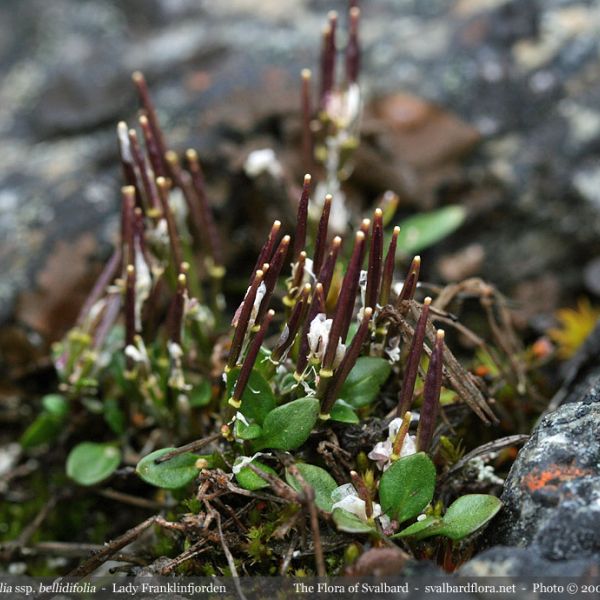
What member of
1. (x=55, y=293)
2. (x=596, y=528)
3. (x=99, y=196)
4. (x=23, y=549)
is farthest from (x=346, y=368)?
(x=99, y=196)

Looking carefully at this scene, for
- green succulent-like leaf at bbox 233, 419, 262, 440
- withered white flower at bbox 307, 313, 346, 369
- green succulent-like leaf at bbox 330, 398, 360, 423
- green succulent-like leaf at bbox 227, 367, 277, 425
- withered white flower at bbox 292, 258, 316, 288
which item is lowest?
green succulent-like leaf at bbox 330, 398, 360, 423

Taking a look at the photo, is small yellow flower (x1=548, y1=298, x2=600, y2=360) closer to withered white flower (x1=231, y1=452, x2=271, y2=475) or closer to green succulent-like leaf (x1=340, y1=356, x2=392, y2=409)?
green succulent-like leaf (x1=340, y1=356, x2=392, y2=409)

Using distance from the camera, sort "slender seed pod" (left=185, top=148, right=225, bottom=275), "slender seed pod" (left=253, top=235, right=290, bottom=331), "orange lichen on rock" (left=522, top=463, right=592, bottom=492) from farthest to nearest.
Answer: "slender seed pod" (left=185, top=148, right=225, bottom=275) < "slender seed pod" (left=253, top=235, right=290, bottom=331) < "orange lichen on rock" (left=522, top=463, right=592, bottom=492)

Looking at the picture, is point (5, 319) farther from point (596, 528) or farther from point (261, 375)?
point (596, 528)

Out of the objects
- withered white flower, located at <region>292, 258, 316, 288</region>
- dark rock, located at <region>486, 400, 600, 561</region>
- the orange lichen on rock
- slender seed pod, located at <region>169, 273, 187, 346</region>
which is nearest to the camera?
dark rock, located at <region>486, 400, 600, 561</region>

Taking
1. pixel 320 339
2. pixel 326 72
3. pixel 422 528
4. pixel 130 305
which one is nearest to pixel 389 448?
pixel 422 528

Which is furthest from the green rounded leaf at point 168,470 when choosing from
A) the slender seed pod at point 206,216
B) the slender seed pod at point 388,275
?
the slender seed pod at point 206,216

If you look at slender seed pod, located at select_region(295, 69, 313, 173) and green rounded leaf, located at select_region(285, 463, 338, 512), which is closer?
green rounded leaf, located at select_region(285, 463, 338, 512)

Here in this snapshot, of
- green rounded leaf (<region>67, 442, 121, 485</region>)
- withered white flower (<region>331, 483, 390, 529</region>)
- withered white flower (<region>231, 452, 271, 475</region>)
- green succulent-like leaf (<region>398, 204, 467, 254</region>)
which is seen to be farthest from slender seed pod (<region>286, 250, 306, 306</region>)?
green succulent-like leaf (<region>398, 204, 467, 254</region>)
